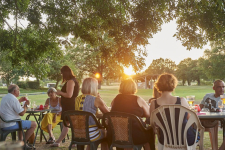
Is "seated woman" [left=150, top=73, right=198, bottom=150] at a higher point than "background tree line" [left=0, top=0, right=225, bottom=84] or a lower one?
lower

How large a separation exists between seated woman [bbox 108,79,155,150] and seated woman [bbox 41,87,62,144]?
3011mm

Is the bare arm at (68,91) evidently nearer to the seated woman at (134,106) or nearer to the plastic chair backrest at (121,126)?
the seated woman at (134,106)

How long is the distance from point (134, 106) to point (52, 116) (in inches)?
131

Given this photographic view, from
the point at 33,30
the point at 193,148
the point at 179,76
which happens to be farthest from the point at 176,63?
the point at 193,148

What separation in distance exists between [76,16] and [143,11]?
282 cm

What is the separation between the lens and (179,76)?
89.3m

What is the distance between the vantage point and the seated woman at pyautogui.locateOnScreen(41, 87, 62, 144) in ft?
20.3

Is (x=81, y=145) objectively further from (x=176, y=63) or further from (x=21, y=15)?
(x=176, y=63)

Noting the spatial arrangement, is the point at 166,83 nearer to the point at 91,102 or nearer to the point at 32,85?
the point at 91,102

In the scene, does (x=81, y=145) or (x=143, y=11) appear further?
(x=143, y=11)

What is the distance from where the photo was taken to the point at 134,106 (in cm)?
364

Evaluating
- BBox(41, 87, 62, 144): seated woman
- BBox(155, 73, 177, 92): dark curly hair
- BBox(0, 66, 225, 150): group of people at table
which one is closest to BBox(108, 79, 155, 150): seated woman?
BBox(0, 66, 225, 150): group of people at table

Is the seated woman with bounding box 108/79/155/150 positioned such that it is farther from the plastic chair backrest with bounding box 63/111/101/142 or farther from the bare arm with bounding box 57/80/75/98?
the bare arm with bounding box 57/80/75/98

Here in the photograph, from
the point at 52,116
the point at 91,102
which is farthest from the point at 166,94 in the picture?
the point at 52,116
